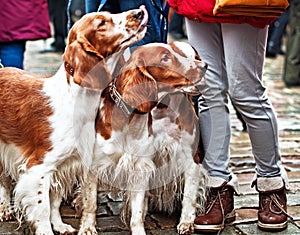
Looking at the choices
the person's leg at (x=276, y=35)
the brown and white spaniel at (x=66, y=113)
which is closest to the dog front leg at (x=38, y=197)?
the brown and white spaniel at (x=66, y=113)

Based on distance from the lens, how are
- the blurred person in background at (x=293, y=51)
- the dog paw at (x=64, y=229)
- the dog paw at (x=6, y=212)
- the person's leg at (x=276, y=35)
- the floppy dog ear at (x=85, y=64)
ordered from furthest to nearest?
the person's leg at (x=276, y=35), the blurred person in background at (x=293, y=51), the dog paw at (x=6, y=212), the dog paw at (x=64, y=229), the floppy dog ear at (x=85, y=64)

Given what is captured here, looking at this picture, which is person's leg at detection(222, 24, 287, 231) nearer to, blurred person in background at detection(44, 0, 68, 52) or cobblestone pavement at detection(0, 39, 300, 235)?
cobblestone pavement at detection(0, 39, 300, 235)

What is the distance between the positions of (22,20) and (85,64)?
6.90 ft

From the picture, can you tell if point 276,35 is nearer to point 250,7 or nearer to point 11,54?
point 11,54

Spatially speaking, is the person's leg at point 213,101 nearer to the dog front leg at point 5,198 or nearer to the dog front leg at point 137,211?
the dog front leg at point 137,211

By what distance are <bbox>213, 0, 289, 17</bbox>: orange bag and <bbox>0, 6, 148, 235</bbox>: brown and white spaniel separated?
58cm

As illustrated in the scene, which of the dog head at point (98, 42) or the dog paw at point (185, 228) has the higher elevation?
the dog head at point (98, 42)

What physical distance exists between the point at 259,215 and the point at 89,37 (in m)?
1.53

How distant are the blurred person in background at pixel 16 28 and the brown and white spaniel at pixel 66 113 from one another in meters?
1.58

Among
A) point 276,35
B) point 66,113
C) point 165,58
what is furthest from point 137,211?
point 276,35

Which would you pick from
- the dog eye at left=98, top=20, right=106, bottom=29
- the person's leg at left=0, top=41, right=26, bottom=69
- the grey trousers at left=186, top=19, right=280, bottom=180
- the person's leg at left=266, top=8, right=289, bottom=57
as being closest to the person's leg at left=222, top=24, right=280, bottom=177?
the grey trousers at left=186, top=19, right=280, bottom=180

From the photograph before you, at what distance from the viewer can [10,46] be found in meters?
5.50

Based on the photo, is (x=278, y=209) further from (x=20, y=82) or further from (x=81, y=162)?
(x=20, y=82)

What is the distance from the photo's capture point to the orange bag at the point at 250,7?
136 inches
